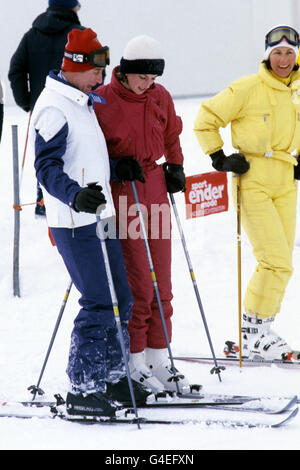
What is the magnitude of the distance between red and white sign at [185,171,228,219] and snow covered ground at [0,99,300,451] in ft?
2.80

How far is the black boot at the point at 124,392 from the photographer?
12.2ft

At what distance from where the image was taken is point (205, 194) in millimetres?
4871

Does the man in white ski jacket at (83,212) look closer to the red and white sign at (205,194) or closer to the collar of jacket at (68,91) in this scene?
the collar of jacket at (68,91)

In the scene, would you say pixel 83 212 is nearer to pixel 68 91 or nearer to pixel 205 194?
pixel 68 91

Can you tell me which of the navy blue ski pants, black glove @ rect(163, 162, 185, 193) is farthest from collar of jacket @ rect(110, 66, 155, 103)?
the navy blue ski pants

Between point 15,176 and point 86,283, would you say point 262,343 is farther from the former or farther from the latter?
point 15,176

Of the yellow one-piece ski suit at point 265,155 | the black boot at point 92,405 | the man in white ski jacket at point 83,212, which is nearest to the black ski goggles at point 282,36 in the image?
the yellow one-piece ski suit at point 265,155

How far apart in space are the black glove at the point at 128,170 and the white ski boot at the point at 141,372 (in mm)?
964

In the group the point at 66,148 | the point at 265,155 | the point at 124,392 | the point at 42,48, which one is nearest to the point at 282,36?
the point at 265,155

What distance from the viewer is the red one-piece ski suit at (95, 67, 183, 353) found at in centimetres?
370

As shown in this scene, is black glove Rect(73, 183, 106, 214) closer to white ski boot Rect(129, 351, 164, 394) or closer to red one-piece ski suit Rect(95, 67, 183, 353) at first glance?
red one-piece ski suit Rect(95, 67, 183, 353)

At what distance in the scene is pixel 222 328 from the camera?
5094 mm

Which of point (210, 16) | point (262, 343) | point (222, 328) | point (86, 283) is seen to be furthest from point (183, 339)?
point (210, 16)

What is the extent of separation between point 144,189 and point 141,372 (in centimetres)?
98
